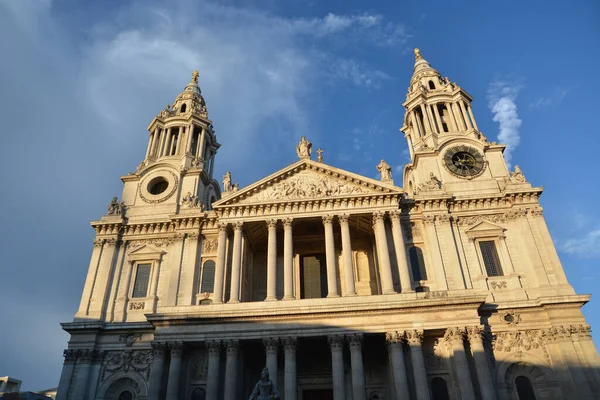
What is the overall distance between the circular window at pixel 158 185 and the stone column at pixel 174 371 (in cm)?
1452

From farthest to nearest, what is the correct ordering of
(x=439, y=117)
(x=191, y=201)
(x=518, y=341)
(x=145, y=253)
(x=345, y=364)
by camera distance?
(x=439, y=117), (x=191, y=201), (x=145, y=253), (x=518, y=341), (x=345, y=364)

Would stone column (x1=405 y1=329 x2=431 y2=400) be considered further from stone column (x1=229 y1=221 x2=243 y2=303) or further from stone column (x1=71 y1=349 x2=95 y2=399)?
stone column (x1=71 y1=349 x2=95 y2=399)

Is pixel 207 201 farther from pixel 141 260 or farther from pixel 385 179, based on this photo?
pixel 385 179

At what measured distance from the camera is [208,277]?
30.5m

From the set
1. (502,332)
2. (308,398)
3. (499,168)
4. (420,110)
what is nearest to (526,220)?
(499,168)

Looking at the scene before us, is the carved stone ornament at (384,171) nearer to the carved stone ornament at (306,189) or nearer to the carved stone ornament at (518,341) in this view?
the carved stone ornament at (306,189)

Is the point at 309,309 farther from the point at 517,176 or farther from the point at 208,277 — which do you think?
the point at 517,176

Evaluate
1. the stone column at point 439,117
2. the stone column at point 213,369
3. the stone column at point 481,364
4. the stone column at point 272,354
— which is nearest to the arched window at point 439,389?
the stone column at point 481,364

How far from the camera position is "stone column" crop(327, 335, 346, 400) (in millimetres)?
23219

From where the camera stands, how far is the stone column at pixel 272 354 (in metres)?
24.2

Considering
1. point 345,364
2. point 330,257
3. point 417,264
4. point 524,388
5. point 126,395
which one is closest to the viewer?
point 524,388

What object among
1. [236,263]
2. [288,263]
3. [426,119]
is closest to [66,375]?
[236,263]

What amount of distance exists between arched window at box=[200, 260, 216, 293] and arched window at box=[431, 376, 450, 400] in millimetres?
14849

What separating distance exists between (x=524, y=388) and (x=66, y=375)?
88.6ft
